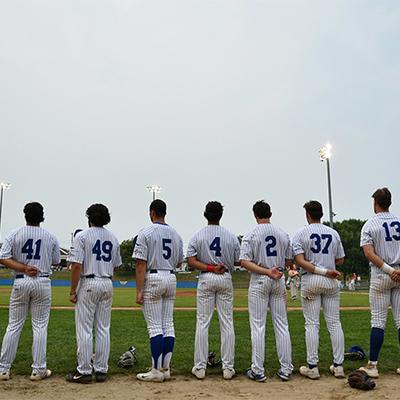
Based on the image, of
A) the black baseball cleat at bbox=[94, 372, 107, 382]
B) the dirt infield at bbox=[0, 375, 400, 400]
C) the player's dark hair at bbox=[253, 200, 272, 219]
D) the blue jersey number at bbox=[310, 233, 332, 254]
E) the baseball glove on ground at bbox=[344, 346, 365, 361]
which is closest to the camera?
the dirt infield at bbox=[0, 375, 400, 400]

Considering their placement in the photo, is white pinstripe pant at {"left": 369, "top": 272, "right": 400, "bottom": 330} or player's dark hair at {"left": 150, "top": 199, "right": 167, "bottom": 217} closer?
white pinstripe pant at {"left": 369, "top": 272, "right": 400, "bottom": 330}

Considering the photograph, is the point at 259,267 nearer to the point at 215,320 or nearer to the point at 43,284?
the point at 43,284

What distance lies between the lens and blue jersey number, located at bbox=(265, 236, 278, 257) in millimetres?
5762

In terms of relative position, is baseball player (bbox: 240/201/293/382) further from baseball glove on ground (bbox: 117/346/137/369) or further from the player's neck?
baseball glove on ground (bbox: 117/346/137/369)

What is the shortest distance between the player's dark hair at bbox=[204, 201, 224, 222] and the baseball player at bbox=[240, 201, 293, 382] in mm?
452

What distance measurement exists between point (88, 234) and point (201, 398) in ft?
7.66

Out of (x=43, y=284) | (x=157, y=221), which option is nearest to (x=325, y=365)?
(x=157, y=221)

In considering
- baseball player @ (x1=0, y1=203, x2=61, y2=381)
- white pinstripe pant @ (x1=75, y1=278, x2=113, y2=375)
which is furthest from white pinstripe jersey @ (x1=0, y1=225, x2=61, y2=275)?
white pinstripe pant @ (x1=75, y1=278, x2=113, y2=375)

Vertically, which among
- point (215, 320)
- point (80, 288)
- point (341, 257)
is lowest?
point (215, 320)

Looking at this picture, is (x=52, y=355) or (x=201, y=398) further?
(x=52, y=355)

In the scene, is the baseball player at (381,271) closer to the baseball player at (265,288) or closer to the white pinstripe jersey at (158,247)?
the baseball player at (265,288)

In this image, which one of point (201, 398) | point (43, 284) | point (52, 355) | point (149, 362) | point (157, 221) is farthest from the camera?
point (52, 355)

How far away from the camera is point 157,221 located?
5.96m

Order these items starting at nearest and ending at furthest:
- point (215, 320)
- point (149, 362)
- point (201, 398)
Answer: point (201, 398) → point (149, 362) → point (215, 320)
